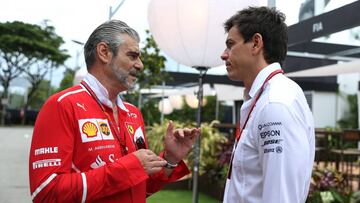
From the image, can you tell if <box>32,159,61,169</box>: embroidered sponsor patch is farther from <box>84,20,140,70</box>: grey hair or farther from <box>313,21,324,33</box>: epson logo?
<box>313,21,324,33</box>: epson logo

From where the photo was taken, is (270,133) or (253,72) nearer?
(270,133)

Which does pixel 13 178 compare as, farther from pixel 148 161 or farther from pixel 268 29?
pixel 268 29

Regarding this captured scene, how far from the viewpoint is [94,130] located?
1.53 meters

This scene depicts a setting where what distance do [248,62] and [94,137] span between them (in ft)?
1.98

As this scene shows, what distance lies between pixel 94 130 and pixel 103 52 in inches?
13.2

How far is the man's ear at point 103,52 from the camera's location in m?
1.69

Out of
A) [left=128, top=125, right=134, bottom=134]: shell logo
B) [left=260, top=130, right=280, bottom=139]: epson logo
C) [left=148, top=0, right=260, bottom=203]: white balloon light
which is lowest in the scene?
[left=128, top=125, right=134, bottom=134]: shell logo

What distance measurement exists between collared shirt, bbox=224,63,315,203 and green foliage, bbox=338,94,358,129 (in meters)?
15.6

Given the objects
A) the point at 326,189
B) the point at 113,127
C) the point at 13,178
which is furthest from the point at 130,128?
the point at 13,178

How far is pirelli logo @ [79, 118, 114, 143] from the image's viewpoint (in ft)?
4.93

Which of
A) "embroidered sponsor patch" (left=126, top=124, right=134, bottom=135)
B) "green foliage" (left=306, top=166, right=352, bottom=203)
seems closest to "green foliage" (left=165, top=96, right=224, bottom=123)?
"green foliage" (left=306, top=166, right=352, bottom=203)

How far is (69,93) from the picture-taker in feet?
5.16

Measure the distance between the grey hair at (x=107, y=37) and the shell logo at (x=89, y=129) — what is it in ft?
1.01

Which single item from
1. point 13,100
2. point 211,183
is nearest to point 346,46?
point 211,183
